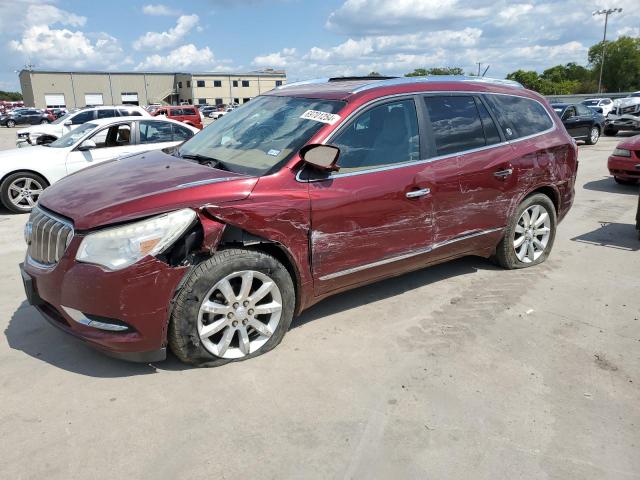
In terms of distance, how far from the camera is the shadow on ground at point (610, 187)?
9.76 meters

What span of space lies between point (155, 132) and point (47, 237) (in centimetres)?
627

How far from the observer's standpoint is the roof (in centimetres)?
404

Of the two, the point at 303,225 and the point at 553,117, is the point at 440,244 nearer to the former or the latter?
the point at 303,225

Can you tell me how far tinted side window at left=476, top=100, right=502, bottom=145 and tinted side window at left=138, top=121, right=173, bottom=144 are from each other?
20.3 feet

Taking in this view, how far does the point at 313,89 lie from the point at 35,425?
3.18 meters

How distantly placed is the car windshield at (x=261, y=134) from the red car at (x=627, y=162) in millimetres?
8028

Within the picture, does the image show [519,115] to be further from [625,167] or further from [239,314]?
[625,167]

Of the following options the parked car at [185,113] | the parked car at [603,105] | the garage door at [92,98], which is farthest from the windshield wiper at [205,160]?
the garage door at [92,98]

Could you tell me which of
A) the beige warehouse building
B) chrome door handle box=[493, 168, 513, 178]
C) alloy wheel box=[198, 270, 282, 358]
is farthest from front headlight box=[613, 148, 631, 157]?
the beige warehouse building

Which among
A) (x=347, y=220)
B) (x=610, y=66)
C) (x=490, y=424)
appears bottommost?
(x=490, y=424)

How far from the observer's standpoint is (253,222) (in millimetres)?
3328

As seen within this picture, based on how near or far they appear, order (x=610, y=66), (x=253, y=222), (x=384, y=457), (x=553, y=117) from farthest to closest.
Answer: (x=610, y=66)
(x=553, y=117)
(x=253, y=222)
(x=384, y=457)

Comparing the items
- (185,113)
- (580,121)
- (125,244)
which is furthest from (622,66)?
(125,244)

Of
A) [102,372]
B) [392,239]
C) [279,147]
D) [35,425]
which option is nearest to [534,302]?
[392,239]
